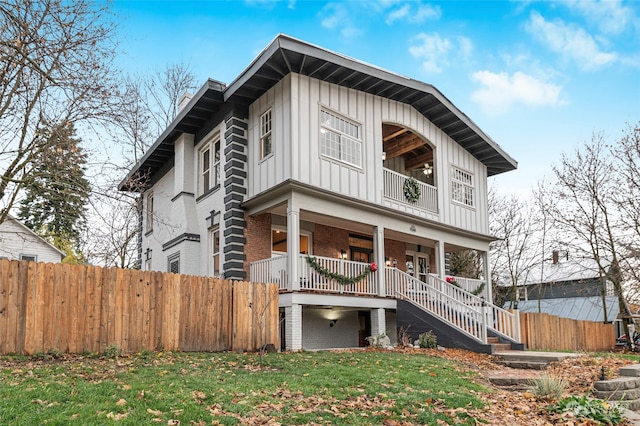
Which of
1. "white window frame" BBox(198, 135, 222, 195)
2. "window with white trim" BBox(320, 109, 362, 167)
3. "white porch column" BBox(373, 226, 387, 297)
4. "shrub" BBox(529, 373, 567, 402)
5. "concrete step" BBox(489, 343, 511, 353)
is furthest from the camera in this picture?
"white window frame" BBox(198, 135, 222, 195)

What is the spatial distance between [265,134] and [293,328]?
5.68 metres

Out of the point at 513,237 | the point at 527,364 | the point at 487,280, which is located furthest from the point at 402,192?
the point at 513,237

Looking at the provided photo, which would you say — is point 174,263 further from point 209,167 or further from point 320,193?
point 320,193

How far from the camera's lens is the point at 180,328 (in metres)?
10.9

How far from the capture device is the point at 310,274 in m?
13.9

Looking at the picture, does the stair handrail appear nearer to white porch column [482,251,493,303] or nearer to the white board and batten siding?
the white board and batten siding

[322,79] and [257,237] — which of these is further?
[257,237]

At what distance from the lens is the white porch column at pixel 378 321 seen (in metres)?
15.1

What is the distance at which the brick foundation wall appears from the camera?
1501cm

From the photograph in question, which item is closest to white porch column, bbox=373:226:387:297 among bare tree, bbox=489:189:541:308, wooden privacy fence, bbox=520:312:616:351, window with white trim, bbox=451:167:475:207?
wooden privacy fence, bbox=520:312:616:351

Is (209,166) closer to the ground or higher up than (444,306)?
higher up

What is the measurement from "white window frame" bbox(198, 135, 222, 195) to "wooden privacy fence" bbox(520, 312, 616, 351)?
10.7m

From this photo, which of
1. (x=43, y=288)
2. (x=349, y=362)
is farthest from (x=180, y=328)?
(x=349, y=362)

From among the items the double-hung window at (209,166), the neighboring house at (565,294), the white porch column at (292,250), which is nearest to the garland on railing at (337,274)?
the white porch column at (292,250)
